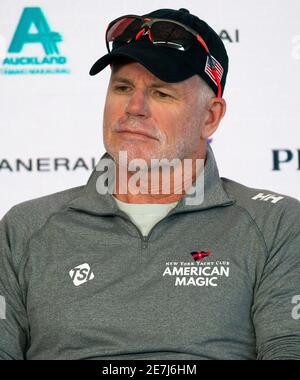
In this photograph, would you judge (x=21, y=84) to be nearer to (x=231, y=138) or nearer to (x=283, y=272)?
(x=231, y=138)

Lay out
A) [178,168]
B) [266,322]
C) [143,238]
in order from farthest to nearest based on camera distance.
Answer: [178,168] < [143,238] < [266,322]

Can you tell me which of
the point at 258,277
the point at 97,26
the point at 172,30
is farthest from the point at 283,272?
the point at 97,26

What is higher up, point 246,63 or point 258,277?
point 246,63

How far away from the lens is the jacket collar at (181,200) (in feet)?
5.72

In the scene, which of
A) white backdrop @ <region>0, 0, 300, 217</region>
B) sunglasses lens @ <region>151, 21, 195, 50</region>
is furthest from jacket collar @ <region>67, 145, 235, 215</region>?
white backdrop @ <region>0, 0, 300, 217</region>

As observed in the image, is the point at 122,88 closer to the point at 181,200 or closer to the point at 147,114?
the point at 147,114

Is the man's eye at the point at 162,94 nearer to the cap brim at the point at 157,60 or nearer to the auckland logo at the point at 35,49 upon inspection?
the cap brim at the point at 157,60

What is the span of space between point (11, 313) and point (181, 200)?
16.2 inches

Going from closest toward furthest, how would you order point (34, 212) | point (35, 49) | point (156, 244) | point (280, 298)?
point (280, 298) < point (156, 244) < point (34, 212) < point (35, 49)

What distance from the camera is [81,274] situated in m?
1.68

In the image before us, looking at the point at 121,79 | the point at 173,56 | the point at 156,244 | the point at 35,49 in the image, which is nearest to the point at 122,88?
the point at 121,79

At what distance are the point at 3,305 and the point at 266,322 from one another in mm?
525

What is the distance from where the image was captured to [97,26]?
234 cm
